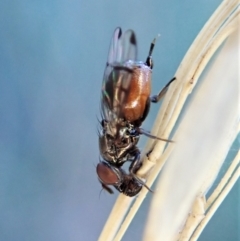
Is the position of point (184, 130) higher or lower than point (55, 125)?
higher

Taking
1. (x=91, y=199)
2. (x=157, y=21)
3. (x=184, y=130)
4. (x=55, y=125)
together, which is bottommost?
(x=91, y=199)

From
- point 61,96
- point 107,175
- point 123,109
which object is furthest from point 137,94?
point 61,96

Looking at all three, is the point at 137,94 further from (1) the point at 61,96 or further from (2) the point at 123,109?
(1) the point at 61,96

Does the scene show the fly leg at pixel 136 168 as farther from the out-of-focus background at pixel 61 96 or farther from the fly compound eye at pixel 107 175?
the out-of-focus background at pixel 61 96

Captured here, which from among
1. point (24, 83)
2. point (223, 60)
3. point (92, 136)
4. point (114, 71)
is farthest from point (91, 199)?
point (223, 60)

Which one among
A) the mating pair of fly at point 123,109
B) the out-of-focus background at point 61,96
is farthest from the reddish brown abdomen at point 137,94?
the out-of-focus background at point 61,96

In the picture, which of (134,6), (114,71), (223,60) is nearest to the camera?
(223,60)

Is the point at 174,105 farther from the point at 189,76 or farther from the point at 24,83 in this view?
the point at 24,83
